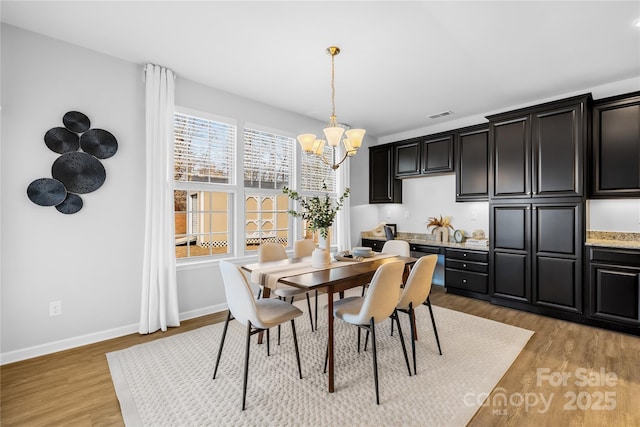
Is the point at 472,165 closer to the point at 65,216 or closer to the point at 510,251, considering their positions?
the point at 510,251

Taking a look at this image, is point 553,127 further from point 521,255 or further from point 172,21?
point 172,21

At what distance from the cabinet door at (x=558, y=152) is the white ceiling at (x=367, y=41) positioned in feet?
1.37

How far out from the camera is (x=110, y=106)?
304 centimetres

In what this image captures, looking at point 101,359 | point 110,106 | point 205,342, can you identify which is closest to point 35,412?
point 101,359

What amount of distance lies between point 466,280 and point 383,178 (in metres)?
2.34

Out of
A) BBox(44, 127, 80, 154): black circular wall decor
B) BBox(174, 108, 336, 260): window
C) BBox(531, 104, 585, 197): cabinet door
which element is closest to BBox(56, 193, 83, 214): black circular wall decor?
BBox(44, 127, 80, 154): black circular wall decor

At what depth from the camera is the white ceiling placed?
2.33 metres

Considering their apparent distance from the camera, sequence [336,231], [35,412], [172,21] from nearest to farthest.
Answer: [35,412] → [172,21] → [336,231]

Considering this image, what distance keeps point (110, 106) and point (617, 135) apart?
546 centimetres

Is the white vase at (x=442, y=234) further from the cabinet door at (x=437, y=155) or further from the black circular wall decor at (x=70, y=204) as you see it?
the black circular wall decor at (x=70, y=204)

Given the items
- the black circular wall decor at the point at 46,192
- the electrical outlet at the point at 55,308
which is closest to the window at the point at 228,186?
the black circular wall decor at the point at 46,192

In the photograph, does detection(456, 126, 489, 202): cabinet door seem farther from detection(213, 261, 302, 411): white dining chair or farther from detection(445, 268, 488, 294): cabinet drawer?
detection(213, 261, 302, 411): white dining chair

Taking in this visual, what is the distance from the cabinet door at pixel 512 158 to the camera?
3.86 m

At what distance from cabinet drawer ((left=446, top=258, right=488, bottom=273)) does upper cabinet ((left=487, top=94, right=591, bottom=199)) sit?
98 centimetres
